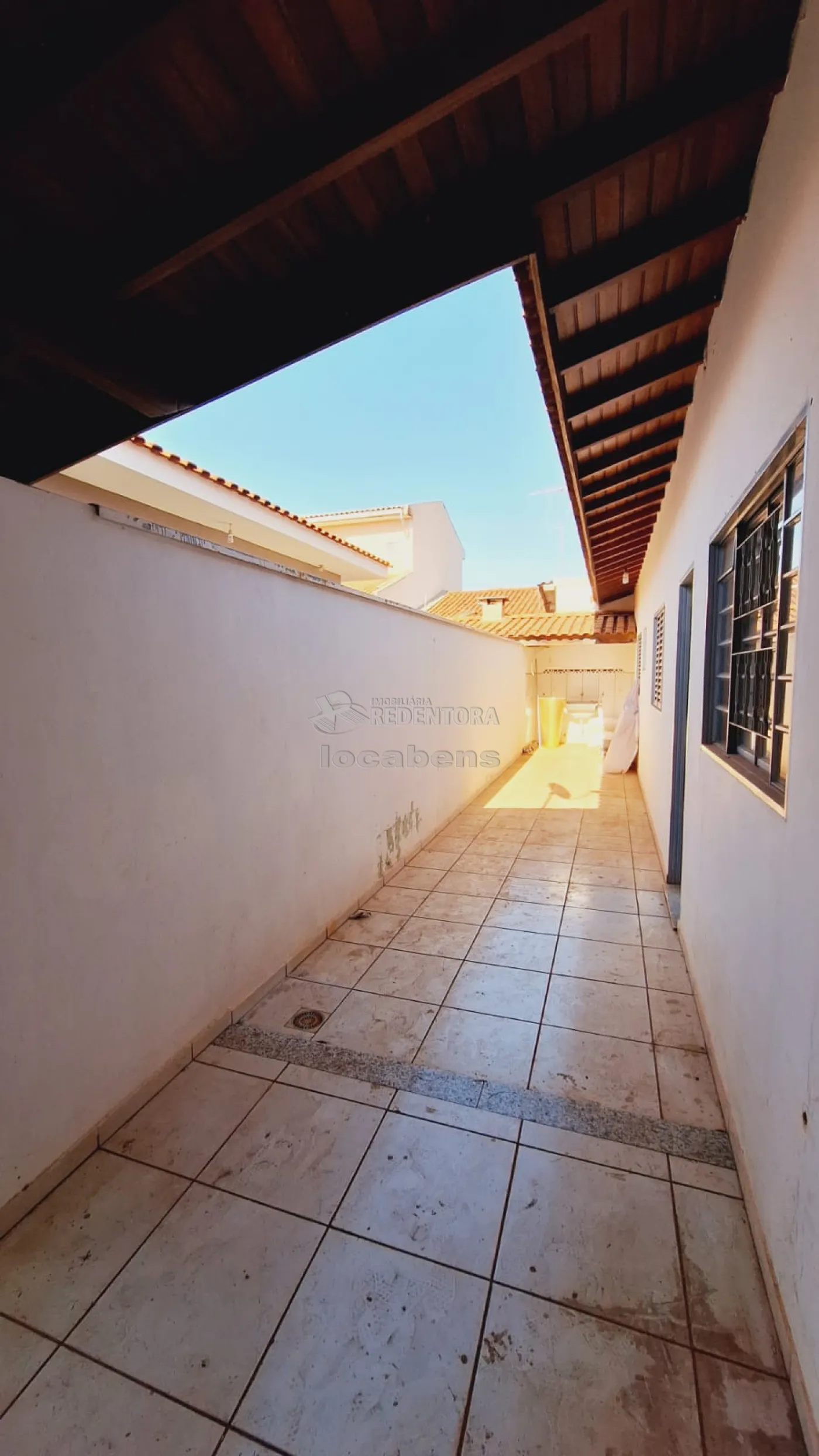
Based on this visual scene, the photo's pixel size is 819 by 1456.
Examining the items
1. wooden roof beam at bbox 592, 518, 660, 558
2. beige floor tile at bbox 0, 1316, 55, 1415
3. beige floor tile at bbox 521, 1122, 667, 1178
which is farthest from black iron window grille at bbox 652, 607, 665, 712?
beige floor tile at bbox 0, 1316, 55, 1415

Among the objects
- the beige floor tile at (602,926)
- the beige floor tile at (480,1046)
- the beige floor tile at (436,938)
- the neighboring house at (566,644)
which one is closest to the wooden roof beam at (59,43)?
the beige floor tile at (480,1046)

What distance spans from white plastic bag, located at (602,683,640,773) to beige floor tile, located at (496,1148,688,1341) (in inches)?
259

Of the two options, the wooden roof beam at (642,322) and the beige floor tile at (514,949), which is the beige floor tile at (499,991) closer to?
the beige floor tile at (514,949)

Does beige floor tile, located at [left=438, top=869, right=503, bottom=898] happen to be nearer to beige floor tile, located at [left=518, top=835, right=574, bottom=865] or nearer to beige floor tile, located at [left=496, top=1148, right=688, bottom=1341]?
beige floor tile, located at [left=518, top=835, right=574, bottom=865]

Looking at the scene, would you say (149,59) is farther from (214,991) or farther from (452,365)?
(452,365)

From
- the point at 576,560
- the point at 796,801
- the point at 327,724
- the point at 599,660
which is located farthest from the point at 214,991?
the point at 576,560

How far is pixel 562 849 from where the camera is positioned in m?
4.62

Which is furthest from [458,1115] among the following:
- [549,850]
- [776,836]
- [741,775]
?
[549,850]

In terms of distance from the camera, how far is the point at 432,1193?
1541 mm

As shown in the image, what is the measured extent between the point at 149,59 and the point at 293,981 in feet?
10.0

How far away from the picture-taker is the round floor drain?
2.30 metres

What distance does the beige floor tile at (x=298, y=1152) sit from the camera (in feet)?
5.08

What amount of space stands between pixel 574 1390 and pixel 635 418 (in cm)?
398

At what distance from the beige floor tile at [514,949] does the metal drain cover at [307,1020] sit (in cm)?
86
